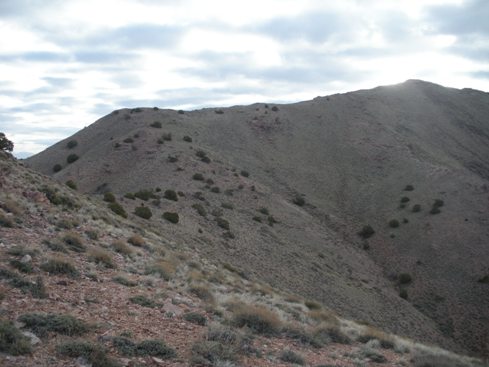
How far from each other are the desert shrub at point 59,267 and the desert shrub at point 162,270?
3.34m

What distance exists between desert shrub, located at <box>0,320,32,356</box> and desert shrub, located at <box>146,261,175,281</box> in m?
7.54

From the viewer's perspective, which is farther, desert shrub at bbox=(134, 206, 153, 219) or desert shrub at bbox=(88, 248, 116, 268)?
desert shrub at bbox=(134, 206, 153, 219)

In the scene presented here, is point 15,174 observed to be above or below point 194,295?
above

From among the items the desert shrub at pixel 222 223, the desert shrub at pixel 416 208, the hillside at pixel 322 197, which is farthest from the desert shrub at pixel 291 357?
the desert shrub at pixel 416 208

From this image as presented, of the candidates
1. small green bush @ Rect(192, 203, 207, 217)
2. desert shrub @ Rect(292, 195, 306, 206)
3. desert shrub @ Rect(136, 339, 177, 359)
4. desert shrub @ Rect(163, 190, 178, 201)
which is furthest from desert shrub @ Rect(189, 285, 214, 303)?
desert shrub @ Rect(292, 195, 306, 206)

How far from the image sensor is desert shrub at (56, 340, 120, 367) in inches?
306

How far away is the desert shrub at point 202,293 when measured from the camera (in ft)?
46.7

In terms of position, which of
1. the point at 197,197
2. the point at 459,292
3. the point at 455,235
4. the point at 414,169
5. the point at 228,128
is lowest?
the point at 459,292

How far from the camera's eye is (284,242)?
4028 centimetres

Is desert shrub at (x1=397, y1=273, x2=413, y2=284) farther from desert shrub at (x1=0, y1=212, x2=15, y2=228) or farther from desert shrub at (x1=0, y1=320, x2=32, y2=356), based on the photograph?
desert shrub at (x1=0, y1=320, x2=32, y2=356)

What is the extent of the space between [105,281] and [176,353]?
4663 millimetres

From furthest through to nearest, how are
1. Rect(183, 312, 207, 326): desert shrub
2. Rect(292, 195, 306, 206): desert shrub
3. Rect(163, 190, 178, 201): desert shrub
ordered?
Rect(292, 195, 306, 206): desert shrub → Rect(163, 190, 178, 201): desert shrub → Rect(183, 312, 207, 326): desert shrub

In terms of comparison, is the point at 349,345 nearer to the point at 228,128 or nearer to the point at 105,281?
the point at 105,281

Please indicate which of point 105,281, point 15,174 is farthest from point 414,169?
point 105,281
